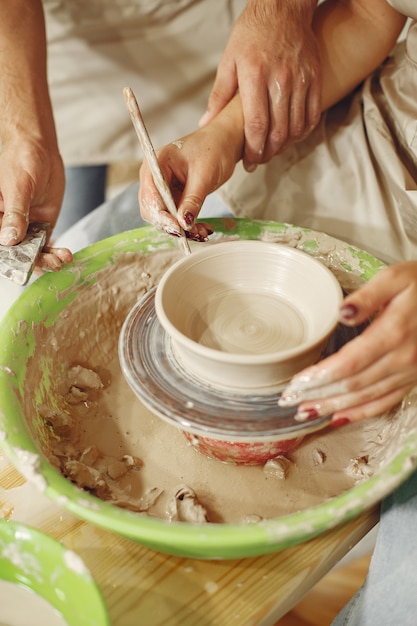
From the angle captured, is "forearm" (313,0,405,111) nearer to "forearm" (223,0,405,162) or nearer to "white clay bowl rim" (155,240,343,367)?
"forearm" (223,0,405,162)

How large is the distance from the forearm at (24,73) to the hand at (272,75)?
47 centimetres

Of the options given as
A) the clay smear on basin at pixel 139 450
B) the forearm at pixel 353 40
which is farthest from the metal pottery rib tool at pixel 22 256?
the forearm at pixel 353 40

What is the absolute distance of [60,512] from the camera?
102cm

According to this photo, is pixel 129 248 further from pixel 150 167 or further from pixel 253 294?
pixel 253 294

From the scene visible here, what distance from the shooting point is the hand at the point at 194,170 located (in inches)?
46.8

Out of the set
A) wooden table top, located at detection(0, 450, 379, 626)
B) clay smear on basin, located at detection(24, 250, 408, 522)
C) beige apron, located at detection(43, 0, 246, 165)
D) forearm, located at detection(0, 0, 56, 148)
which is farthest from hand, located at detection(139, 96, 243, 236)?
beige apron, located at detection(43, 0, 246, 165)

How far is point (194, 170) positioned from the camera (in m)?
1.27

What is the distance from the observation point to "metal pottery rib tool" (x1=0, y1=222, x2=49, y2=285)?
3.79ft

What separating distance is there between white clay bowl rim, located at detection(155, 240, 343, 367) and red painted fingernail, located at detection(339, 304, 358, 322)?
11cm

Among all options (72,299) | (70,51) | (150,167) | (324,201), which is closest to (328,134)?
(324,201)

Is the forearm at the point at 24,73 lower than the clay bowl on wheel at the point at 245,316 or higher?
higher

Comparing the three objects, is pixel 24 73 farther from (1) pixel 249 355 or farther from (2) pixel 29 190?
(1) pixel 249 355

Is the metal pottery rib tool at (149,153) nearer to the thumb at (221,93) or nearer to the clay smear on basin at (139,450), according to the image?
the clay smear on basin at (139,450)

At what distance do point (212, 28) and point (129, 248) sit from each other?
43.0 inches
